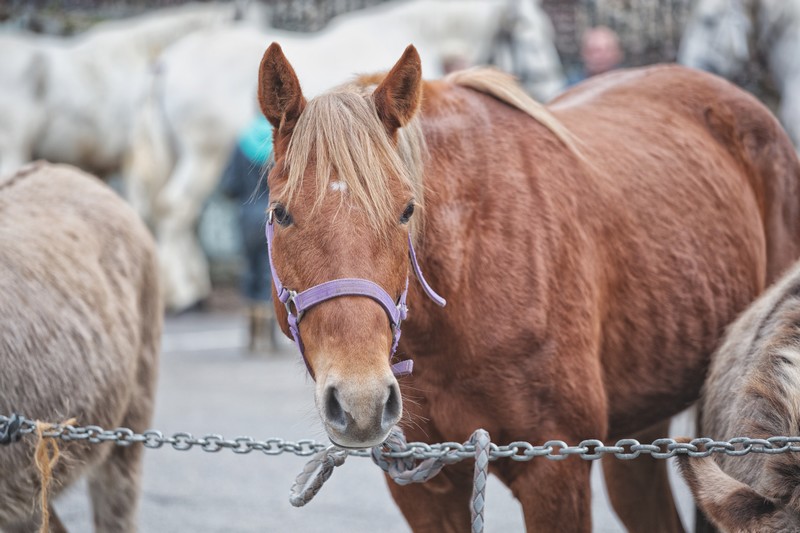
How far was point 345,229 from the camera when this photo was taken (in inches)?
105

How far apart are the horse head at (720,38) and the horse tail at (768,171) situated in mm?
6184

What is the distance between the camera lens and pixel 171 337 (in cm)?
1211

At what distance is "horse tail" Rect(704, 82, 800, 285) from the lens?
429 centimetres

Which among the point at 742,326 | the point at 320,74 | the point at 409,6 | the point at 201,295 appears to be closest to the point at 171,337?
the point at 201,295

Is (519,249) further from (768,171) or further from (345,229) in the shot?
(768,171)

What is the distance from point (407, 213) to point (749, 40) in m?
8.57

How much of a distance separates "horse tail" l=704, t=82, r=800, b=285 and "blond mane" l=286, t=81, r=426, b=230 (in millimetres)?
1901

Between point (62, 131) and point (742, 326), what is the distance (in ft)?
38.3

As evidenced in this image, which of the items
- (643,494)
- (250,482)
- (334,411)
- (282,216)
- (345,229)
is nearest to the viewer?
(334,411)

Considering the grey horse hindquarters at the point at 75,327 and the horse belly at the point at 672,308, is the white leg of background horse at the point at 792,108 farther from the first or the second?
the grey horse hindquarters at the point at 75,327

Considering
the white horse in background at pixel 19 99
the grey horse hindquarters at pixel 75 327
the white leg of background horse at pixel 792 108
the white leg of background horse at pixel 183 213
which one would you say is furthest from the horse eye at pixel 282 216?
the white horse in background at pixel 19 99

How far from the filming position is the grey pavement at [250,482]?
18.1ft

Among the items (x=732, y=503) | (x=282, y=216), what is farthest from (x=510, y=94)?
(x=732, y=503)

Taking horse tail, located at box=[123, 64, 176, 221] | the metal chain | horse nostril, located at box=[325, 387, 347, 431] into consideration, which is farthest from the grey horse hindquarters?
horse tail, located at box=[123, 64, 176, 221]
